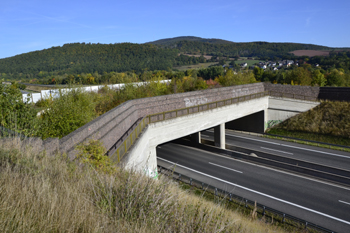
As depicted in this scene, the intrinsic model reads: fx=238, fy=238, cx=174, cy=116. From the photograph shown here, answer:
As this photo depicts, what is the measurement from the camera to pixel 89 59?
14312cm

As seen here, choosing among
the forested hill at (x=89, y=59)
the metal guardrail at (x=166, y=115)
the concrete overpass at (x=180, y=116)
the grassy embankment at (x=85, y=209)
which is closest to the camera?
the grassy embankment at (x=85, y=209)

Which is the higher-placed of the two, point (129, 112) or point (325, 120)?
point (129, 112)

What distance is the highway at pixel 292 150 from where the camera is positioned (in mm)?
25109

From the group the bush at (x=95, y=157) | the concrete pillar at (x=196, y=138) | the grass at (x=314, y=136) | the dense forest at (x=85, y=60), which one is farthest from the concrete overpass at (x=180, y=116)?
the dense forest at (x=85, y=60)

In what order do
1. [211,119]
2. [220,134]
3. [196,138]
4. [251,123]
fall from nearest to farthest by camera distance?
1. [211,119]
2. [220,134]
3. [196,138]
4. [251,123]

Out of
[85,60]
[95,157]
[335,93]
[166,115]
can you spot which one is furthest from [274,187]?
[85,60]

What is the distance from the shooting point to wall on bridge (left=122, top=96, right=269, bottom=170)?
59.1 feet

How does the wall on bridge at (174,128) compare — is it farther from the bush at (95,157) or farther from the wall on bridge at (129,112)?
the bush at (95,157)

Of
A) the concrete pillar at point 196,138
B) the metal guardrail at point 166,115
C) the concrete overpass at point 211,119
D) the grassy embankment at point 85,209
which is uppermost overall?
the grassy embankment at point 85,209

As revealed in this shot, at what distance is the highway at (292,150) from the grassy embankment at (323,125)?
120 inches

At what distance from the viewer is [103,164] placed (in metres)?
9.08

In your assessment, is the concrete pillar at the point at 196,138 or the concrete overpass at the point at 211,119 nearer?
the concrete overpass at the point at 211,119

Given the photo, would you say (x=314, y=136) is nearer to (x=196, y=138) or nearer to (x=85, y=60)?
(x=196, y=138)

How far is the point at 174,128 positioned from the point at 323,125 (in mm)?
22238
